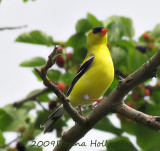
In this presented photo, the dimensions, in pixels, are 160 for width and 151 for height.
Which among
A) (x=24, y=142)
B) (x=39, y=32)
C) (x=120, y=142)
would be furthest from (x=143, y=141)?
(x=39, y=32)

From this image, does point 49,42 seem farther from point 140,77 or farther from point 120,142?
point 140,77

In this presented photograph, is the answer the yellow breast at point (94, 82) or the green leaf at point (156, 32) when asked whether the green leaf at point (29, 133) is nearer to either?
the yellow breast at point (94, 82)

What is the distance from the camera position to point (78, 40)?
3.62m

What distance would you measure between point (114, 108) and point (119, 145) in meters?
0.74

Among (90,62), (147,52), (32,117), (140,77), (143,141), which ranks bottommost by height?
(32,117)

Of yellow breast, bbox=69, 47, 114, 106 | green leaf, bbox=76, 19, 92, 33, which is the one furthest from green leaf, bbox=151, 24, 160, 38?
yellow breast, bbox=69, 47, 114, 106

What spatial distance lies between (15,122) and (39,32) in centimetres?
107

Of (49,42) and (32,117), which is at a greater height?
(49,42)

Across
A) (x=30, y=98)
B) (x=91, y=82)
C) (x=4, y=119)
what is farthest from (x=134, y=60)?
(x=4, y=119)

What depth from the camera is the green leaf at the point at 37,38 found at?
384cm

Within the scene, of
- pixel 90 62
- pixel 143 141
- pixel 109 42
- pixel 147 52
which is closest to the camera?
pixel 90 62

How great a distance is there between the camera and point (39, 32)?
3.84 m

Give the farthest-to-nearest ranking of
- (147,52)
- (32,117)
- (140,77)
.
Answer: (32,117) → (147,52) → (140,77)

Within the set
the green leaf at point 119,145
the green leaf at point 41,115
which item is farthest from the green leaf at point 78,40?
the green leaf at point 119,145
